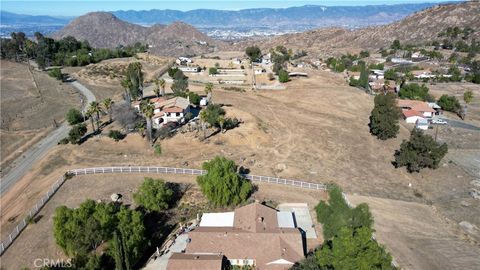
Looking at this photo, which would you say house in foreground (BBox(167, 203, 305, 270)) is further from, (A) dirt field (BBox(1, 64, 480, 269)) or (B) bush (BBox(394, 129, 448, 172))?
(B) bush (BBox(394, 129, 448, 172))

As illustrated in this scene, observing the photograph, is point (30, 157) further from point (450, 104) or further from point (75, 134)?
point (450, 104)

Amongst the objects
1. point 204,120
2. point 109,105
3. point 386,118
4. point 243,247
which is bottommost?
point 243,247

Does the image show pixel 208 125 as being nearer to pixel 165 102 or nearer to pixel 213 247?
pixel 165 102

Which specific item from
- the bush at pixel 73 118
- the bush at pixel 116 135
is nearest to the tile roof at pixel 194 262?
the bush at pixel 116 135

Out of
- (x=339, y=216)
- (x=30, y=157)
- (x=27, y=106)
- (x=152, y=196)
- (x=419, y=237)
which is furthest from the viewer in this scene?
(x=27, y=106)

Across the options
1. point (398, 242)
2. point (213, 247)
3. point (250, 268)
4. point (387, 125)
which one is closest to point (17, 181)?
point (213, 247)

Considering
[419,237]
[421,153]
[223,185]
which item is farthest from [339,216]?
[421,153]

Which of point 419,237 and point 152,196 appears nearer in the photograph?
point 419,237
